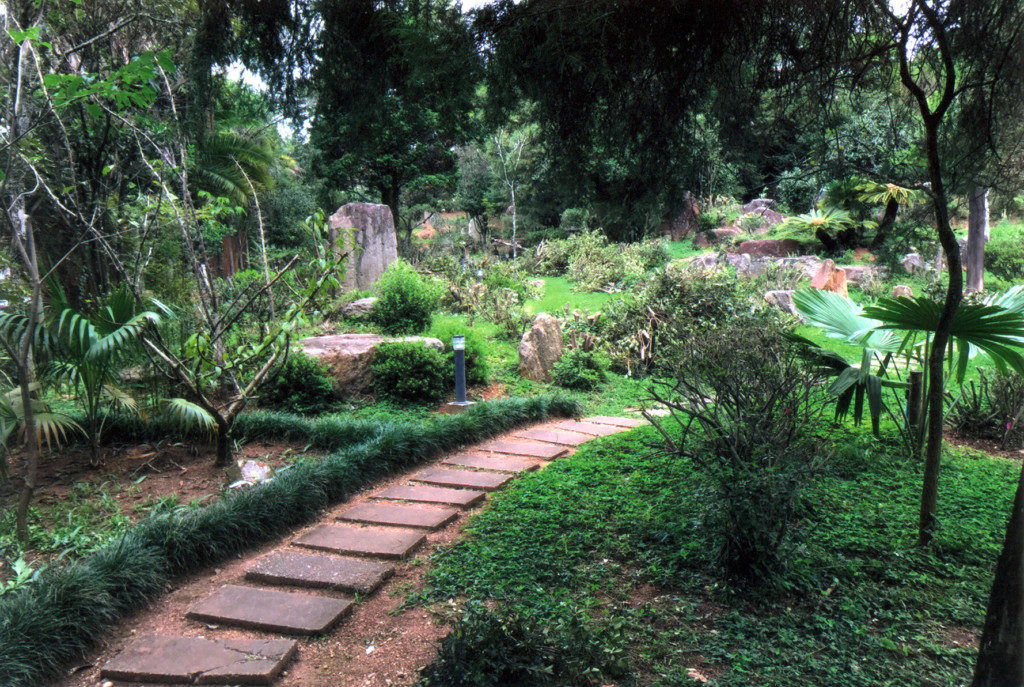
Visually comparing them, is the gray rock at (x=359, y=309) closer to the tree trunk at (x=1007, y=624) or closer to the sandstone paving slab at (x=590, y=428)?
the sandstone paving slab at (x=590, y=428)

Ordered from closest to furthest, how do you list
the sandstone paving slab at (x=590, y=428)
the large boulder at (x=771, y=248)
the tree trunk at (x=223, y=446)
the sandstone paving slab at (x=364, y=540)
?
the sandstone paving slab at (x=364, y=540) → the tree trunk at (x=223, y=446) → the sandstone paving slab at (x=590, y=428) → the large boulder at (x=771, y=248)

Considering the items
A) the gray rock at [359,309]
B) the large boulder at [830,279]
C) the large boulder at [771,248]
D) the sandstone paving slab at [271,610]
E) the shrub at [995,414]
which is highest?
the large boulder at [771,248]

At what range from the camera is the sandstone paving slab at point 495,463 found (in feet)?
17.1

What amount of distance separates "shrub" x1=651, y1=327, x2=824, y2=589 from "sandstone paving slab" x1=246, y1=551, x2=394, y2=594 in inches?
64.4

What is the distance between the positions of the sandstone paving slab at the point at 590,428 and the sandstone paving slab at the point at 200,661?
393 cm

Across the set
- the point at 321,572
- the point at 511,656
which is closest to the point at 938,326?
the point at 511,656

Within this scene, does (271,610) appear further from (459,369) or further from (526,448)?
(459,369)

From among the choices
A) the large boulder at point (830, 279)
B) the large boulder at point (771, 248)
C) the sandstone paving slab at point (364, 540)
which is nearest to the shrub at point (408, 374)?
the sandstone paving slab at point (364, 540)

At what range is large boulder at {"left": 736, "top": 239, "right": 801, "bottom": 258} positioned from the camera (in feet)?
64.4

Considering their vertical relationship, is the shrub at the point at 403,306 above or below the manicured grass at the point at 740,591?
above

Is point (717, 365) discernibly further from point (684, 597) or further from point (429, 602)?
point (429, 602)

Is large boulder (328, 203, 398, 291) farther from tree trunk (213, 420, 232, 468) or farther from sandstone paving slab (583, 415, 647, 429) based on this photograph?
tree trunk (213, 420, 232, 468)

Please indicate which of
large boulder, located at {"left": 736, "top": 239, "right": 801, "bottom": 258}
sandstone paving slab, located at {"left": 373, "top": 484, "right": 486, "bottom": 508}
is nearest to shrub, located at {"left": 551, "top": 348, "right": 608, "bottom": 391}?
sandstone paving slab, located at {"left": 373, "top": 484, "right": 486, "bottom": 508}

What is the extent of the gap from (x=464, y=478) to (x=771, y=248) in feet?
55.9
